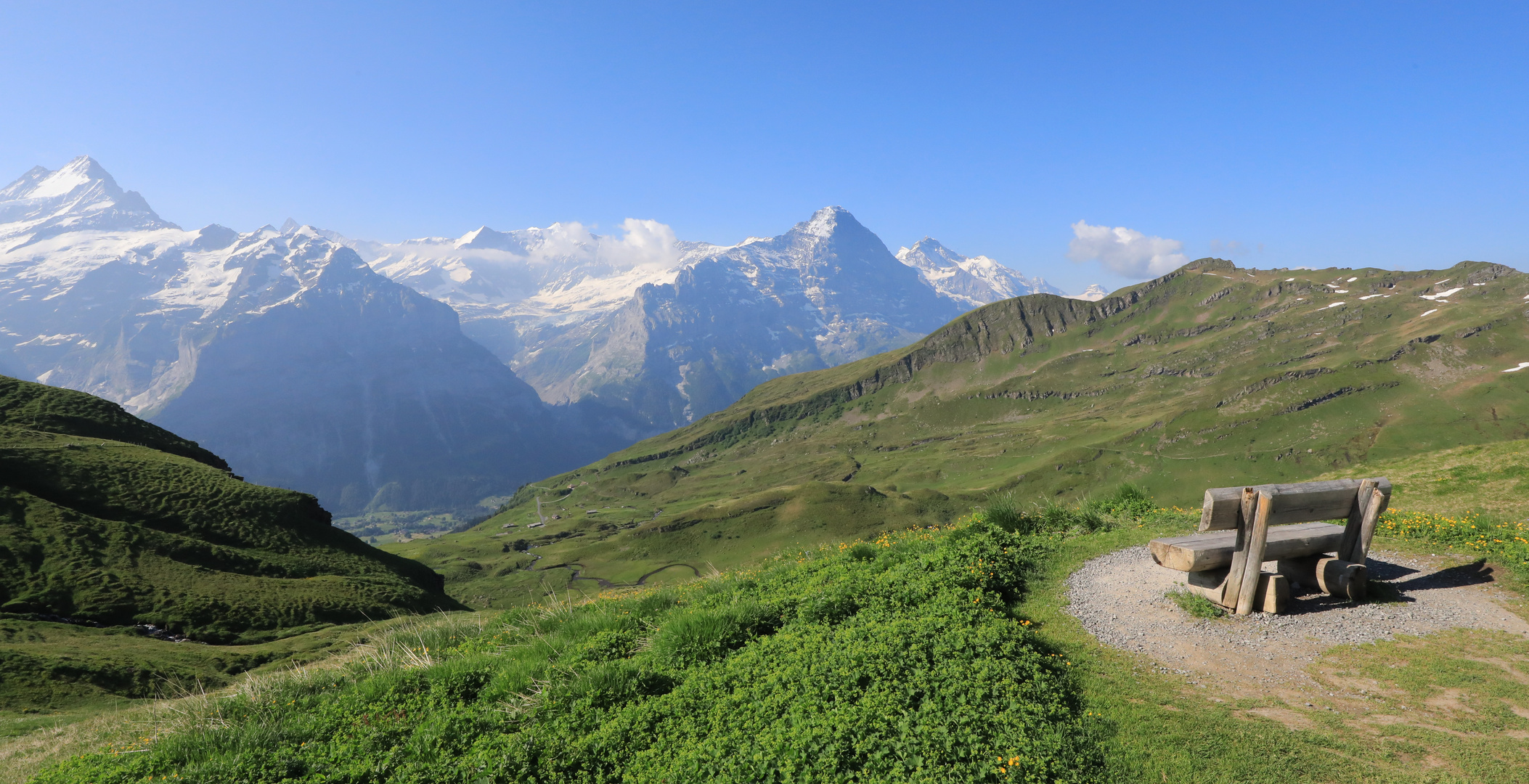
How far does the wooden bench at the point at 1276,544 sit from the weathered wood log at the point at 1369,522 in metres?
0.01

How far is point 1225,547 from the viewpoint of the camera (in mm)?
11258

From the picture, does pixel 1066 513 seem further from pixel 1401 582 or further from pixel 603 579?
pixel 603 579

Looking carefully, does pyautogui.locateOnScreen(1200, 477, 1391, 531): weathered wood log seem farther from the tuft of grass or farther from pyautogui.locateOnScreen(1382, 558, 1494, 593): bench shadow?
pyautogui.locateOnScreen(1382, 558, 1494, 593): bench shadow

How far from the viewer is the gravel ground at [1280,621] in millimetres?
9531

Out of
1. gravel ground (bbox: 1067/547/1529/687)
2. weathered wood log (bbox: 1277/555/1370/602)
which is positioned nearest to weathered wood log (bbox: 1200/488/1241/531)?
gravel ground (bbox: 1067/547/1529/687)

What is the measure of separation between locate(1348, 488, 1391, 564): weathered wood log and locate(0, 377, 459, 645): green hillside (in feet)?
128

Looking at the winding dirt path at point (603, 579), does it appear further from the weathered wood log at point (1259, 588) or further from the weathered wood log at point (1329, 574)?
the weathered wood log at point (1329, 574)

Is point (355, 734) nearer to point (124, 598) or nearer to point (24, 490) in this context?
point (124, 598)

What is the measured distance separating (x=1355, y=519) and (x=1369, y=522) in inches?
7.9

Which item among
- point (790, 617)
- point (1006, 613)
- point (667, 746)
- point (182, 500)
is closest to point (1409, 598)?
point (1006, 613)

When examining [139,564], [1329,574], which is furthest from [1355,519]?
[139,564]

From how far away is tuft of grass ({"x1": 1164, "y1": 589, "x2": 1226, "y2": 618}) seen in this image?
11125 mm

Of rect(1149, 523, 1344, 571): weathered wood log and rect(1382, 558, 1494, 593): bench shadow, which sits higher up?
rect(1149, 523, 1344, 571): weathered wood log

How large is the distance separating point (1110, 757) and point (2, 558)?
167 ft
